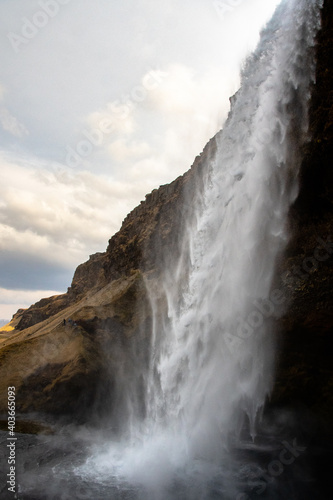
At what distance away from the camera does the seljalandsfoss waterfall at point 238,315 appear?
11172 mm

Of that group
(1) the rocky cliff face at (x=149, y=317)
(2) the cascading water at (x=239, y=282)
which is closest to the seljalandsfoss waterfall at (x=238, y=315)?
(2) the cascading water at (x=239, y=282)

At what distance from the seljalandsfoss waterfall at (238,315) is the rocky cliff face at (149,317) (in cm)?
61

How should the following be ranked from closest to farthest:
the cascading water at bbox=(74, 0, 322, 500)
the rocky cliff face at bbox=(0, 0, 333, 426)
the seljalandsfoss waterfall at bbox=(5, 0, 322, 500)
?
the seljalandsfoss waterfall at bbox=(5, 0, 322, 500) → the rocky cliff face at bbox=(0, 0, 333, 426) → the cascading water at bbox=(74, 0, 322, 500)

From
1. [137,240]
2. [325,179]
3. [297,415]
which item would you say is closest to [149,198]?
[137,240]

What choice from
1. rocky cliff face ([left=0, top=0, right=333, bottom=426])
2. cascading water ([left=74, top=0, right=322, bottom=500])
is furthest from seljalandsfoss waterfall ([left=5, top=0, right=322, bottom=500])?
rocky cliff face ([left=0, top=0, right=333, bottom=426])

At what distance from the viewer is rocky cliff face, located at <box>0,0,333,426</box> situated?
11945 mm

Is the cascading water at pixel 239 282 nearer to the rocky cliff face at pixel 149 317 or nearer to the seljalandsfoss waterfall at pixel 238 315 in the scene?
the seljalandsfoss waterfall at pixel 238 315

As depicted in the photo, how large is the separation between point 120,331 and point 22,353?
632 cm

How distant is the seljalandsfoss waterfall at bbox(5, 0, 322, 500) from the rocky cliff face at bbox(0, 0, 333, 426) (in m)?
0.61

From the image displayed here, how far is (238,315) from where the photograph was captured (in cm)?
1354

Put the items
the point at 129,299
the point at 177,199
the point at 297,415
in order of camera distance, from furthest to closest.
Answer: the point at 177,199 < the point at 129,299 < the point at 297,415

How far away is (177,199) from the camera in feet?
77.2

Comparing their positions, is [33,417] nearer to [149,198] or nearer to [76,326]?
[76,326]

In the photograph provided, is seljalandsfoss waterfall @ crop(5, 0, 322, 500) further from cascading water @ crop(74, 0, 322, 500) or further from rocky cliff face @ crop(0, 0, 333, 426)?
rocky cliff face @ crop(0, 0, 333, 426)
